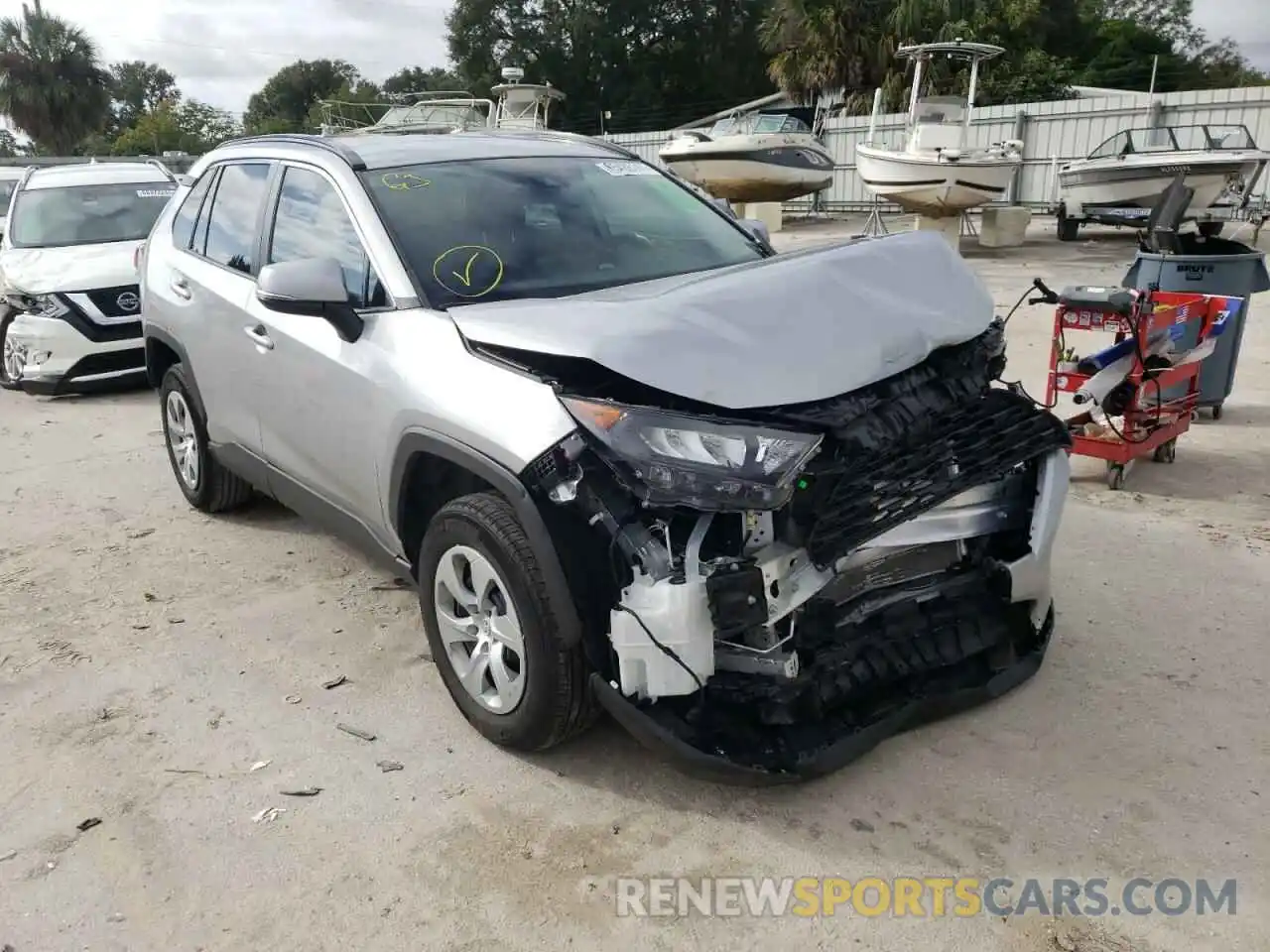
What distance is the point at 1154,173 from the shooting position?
15969mm

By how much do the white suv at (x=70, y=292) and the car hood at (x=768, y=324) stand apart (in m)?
6.41

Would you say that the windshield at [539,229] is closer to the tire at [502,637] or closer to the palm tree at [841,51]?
the tire at [502,637]

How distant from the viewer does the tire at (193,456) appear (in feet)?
16.6

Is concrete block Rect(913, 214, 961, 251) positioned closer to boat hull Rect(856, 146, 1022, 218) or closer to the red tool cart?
boat hull Rect(856, 146, 1022, 218)

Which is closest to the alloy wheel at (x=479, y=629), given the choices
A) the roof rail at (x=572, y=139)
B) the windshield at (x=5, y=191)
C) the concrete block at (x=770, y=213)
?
the roof rail at (x=572, y=139)

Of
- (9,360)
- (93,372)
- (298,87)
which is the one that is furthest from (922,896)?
(298,87)

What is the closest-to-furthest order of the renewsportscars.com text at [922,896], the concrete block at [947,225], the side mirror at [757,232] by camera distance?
the renewsportscars.com text at [922,896] < the side mirror at [757,232] < the concrete block at [947,225]

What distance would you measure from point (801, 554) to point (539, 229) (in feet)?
5.64

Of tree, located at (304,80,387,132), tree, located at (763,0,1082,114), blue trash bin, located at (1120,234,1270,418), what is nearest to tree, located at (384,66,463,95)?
tree, located at (304,80,387,132)

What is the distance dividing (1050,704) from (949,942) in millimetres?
1169

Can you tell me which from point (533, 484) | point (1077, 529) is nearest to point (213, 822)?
point (533, 484)

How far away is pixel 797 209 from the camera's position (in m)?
25.6

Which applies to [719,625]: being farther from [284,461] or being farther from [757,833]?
[284,461]

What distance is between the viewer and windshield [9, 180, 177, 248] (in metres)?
9.12
